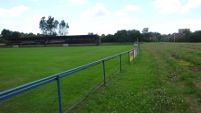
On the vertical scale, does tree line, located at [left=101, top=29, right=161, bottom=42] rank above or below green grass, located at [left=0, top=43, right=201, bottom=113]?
above

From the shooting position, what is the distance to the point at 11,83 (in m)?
9.34

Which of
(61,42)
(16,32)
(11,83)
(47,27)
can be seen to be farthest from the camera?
(47,27)

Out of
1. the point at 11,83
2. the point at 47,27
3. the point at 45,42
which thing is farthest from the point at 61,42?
the point at 11,83

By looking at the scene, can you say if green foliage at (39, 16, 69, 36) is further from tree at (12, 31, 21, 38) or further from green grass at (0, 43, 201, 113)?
green grass at (0, 43, 201, 113)

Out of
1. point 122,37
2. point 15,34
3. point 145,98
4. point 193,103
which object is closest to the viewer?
point 193,103

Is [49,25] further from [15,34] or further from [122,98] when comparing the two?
[122,98]

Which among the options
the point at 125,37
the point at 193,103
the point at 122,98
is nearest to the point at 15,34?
the point at 125,37

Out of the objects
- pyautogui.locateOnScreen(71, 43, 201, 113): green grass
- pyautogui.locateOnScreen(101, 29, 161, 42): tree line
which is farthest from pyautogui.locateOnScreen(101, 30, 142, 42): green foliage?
pyautogui.locateOnScreen(71, 43, 201, 113): green grass

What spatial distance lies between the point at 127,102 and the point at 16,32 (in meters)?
132

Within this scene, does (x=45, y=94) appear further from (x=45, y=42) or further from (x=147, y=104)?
(x=45, y=42)

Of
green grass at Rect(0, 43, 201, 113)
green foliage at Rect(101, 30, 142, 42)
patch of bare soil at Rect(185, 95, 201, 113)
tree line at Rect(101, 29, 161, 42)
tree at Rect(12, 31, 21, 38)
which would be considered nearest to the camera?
patch of bare soil at Rect(185, 95, 201, 113)

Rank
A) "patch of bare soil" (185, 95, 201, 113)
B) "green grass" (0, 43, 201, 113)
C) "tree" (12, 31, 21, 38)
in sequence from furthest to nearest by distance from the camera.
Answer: "tree" (12, 31, 21, 38) → "green grass" (0, 43, 201, 113) → "patch of bare soil" (185, 95, 201, 113)

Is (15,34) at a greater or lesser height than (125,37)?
greater

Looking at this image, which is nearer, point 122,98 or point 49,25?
point 122,98
